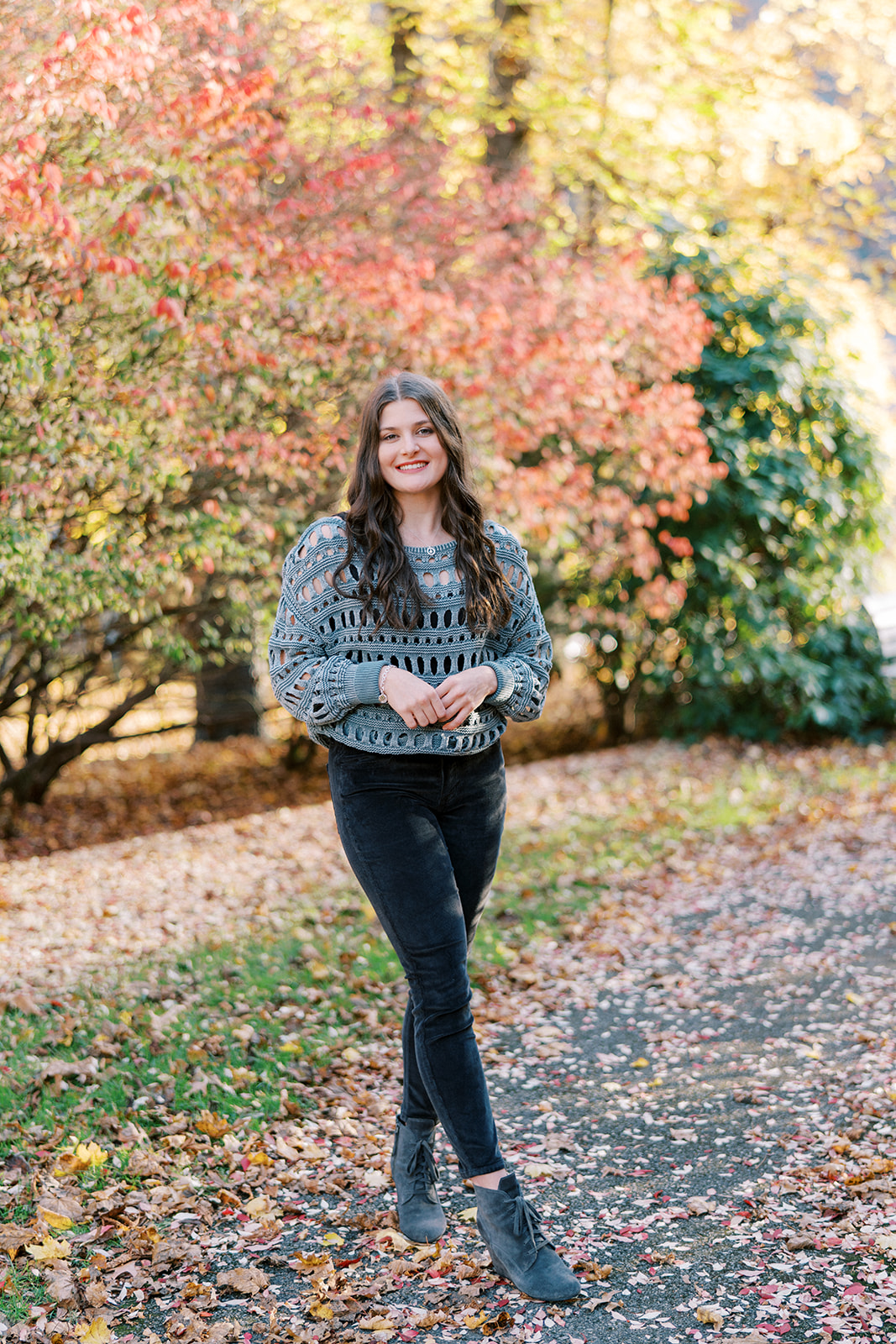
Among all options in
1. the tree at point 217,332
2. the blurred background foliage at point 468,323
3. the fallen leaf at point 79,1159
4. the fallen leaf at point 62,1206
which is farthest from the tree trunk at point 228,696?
the fallen leaf at point 62,1206

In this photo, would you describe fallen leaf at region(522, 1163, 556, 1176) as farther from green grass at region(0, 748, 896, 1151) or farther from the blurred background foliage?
the blurred background foliage

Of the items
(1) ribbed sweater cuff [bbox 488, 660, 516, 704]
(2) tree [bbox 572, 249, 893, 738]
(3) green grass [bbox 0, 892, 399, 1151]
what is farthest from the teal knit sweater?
(2) tree [bbox 572, 249, 893, 738]

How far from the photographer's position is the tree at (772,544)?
8805mm

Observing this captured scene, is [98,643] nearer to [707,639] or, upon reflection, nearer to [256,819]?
[256,819]

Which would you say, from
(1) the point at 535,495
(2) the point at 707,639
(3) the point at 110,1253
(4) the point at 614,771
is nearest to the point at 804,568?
(2) the point at 707,639

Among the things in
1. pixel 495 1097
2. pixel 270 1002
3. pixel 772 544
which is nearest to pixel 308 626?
pixel 495 1097

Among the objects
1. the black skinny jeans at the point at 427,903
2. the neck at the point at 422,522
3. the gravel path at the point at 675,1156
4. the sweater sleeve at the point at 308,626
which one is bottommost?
the gravel path at the point at 675,1156

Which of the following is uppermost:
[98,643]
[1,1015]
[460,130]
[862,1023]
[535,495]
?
[460,130]

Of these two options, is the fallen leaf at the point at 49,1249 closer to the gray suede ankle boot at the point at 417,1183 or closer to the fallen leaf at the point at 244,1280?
the fallen leaf at the point at 244,1280

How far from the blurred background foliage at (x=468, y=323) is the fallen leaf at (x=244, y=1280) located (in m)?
3.19

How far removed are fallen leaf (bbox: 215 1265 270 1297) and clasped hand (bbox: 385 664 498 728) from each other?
55.4 inches

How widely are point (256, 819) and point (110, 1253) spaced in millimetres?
4979

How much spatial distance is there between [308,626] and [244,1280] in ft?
5.17

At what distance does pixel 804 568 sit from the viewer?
30.1ft
